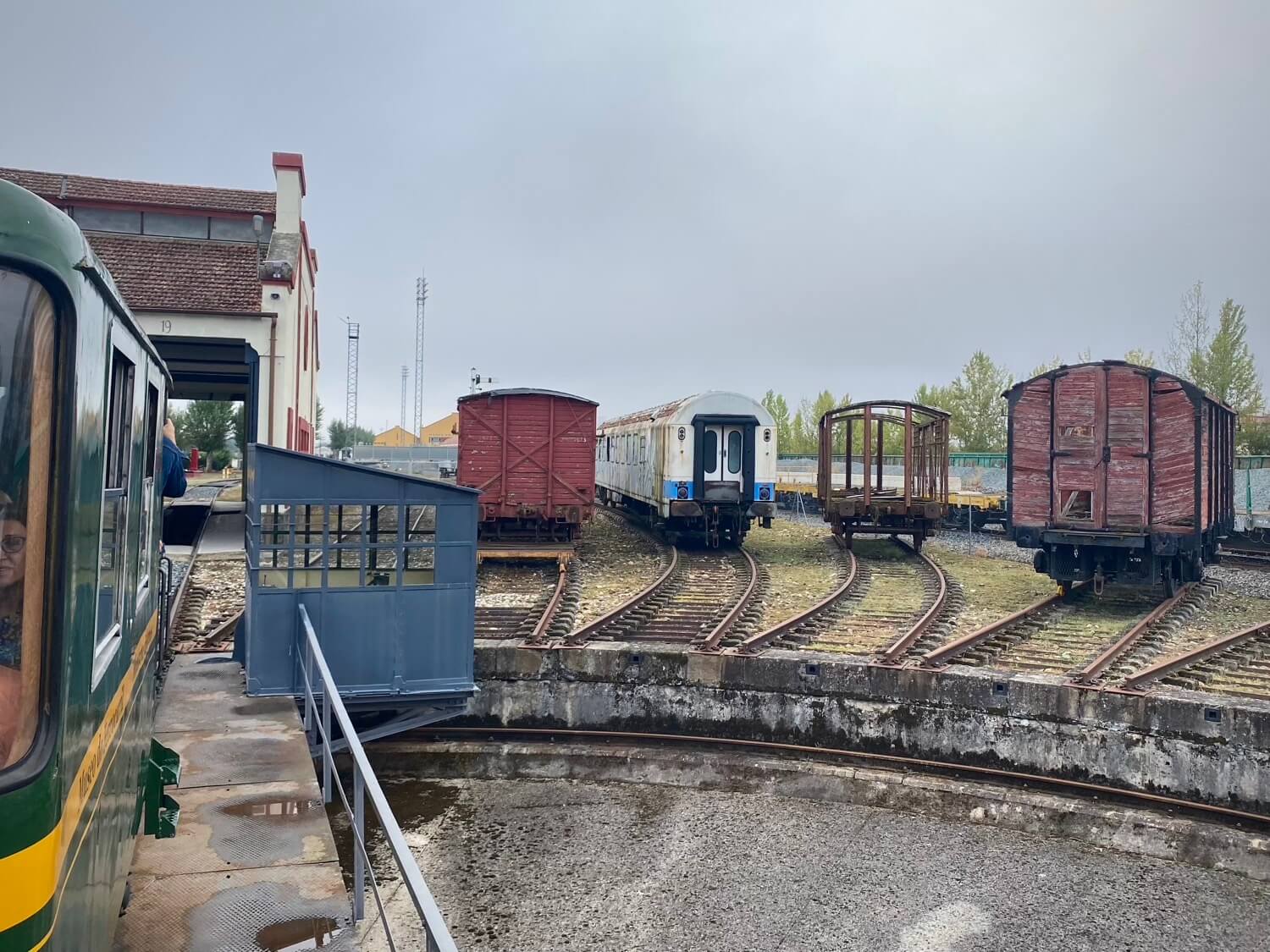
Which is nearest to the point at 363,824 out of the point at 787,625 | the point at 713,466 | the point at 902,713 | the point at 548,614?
the point at 902,713

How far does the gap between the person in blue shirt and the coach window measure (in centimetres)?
413

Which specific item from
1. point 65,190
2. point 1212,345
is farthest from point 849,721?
point 1212,345

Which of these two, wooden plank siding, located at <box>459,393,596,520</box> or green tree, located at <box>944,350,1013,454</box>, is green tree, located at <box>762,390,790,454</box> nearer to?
green tree, located at <box>944,350,1013,454</box>

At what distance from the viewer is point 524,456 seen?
55.2 ft

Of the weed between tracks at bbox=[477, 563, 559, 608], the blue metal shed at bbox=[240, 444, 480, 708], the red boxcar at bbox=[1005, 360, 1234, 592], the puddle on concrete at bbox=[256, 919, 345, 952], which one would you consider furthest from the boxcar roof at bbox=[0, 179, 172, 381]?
the red boxcar at bbox=[1005, 360, 1234, 592]

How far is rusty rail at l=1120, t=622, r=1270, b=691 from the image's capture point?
9.16 meters

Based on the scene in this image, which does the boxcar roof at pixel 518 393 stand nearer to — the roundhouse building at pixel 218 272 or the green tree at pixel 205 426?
the roundhouse building at pixel 218 272

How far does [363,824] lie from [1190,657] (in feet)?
28.0

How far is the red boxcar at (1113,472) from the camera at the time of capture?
12.9 metres

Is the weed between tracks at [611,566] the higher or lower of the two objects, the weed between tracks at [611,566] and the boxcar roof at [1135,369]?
the lower

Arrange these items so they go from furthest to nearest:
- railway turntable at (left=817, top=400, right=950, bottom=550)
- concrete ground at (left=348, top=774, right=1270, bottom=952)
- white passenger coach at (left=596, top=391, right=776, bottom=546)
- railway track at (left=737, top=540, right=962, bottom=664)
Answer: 1. white passenger coach at (left=596, top=391, right=776, bottom=546)
2. railway turntable at (left=817, top=400, right=950, bottom=550)
3. railway track at (left=737, top=540, right=962, bottom=664)
4. concrete ground at (left=348, top=774, right=1270, bottom=952)

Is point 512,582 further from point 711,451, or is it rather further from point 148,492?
point 148,492

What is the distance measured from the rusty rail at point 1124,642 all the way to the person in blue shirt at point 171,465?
803cm

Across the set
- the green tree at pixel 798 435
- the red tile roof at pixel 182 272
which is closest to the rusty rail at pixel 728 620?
the red tile roof at pixel 182 272
